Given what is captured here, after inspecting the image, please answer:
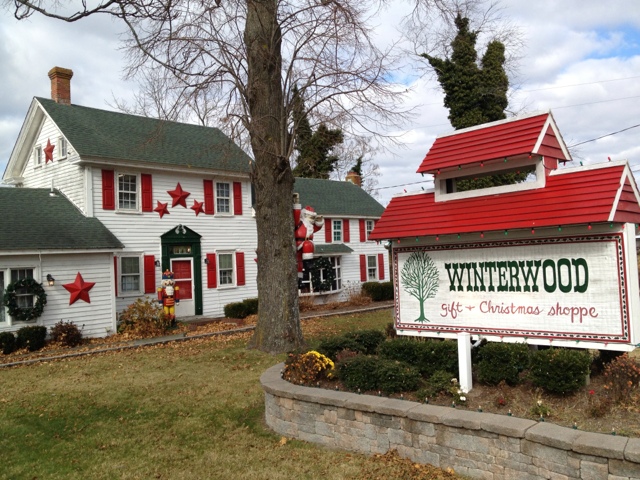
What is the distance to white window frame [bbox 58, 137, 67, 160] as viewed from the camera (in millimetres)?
18094

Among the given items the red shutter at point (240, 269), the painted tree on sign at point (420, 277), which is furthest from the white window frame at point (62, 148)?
the painted tree on sign at point (420, 277)

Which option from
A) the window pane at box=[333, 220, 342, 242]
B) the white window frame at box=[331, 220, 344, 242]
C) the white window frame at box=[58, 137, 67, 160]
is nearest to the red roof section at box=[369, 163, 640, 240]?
the white window frame at box=[58, 137, 67, 160]

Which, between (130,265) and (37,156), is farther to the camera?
(37,156)

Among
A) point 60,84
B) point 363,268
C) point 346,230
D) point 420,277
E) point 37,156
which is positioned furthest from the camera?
point 363,268

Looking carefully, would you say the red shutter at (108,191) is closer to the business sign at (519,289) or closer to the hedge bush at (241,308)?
the hedge bush at (241,308)

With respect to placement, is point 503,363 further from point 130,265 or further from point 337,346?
point 130,265

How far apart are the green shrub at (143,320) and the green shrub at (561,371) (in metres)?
12.8

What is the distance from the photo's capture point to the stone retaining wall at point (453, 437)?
436 centimetres

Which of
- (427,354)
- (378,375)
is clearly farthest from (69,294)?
(427,354)

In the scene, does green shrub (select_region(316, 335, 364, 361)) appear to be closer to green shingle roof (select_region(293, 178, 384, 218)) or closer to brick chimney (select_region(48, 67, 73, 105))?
brick chimney (select_region(48, 67, 73, 105))

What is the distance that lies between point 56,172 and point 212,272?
665cm

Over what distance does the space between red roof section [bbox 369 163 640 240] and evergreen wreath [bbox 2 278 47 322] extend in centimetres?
1153

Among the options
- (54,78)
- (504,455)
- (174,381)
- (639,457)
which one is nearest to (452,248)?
(504,455)

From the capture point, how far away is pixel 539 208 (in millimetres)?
6293
